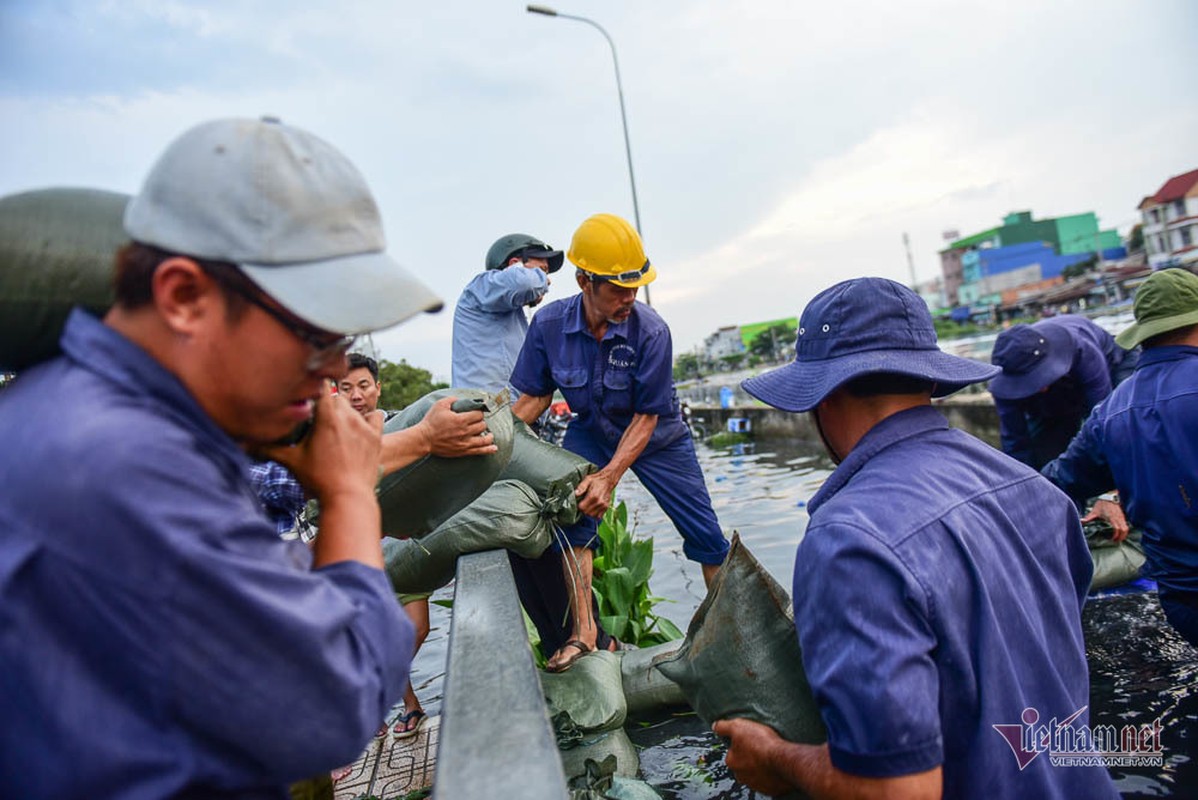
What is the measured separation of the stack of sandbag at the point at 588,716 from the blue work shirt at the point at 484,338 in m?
2.02

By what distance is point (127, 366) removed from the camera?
980 mm

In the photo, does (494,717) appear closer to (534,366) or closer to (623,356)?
(623,356)

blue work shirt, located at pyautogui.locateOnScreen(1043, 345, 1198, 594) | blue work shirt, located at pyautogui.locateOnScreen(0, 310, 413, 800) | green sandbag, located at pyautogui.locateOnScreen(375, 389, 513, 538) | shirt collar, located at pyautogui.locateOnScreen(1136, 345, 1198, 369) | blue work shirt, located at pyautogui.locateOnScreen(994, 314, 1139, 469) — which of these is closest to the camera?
blue work shirt, located at pyautogui.locateOnScreen(0, 310, 413, 800)

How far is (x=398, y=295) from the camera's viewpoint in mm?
1102

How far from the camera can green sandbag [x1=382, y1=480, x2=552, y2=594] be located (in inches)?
119

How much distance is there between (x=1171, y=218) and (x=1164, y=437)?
70.7 meters

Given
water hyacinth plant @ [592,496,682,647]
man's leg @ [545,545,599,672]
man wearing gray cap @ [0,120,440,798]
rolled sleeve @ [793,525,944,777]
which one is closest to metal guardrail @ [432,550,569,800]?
man wearing gray cap @ [0,120,440,798]

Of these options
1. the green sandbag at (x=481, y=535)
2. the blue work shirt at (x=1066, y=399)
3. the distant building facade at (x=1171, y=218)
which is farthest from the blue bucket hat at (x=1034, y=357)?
the distant building facade at (x=1171, y=218)

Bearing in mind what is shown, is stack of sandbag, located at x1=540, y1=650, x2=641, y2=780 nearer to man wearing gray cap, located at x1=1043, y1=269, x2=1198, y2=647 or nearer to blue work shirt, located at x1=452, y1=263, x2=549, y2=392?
blue work shirt, located at x1=452, y1=263, x2=549, y2=392

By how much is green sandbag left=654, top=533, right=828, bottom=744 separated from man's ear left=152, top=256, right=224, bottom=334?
127cm

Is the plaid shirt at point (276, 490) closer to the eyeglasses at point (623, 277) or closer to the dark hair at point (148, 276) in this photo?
the eyeglasses at point (623, 277)

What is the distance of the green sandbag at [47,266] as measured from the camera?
3.55 feet

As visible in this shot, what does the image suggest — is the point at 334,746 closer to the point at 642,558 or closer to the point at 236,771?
the point at 236,771

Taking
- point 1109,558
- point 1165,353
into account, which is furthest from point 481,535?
point 1109,558
